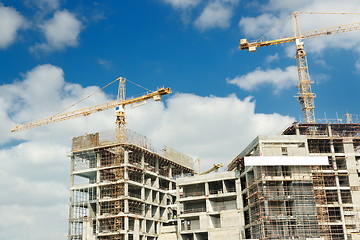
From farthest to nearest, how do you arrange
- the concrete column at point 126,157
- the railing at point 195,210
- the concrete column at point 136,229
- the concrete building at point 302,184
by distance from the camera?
1. the concrete column at point 126,157
2. the concrete column at point 136,229
3. the railing at point 195,210
4. the concrete building at point 302,184

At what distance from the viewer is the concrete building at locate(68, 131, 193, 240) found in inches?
3531

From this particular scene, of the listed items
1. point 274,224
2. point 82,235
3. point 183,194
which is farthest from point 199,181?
point 82,235

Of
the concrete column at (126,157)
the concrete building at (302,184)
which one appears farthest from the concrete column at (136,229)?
the concrete building at (302,184)

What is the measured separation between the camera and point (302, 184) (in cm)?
7481

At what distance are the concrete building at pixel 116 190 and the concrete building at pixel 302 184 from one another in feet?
69.8

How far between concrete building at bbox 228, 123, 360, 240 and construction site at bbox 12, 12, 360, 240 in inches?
6.6

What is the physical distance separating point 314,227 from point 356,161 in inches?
942

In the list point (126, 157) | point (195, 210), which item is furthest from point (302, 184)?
point (126, 157)

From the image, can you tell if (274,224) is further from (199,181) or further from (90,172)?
(90,172)

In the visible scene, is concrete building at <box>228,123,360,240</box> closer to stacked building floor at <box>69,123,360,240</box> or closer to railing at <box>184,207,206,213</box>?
stacked building floor at <box>69,123,360,240</box>

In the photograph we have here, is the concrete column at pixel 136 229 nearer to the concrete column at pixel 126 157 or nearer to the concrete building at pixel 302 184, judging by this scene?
the concrete column at pixel 126 157

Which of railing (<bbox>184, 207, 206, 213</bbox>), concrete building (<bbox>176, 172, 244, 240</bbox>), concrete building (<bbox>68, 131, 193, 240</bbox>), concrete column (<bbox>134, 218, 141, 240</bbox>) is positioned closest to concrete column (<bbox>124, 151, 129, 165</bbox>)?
concrete building (<bbox>68, 131, 193, 240</bbox>)

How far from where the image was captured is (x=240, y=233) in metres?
80.7

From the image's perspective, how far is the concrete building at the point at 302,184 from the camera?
72875 millimetres
